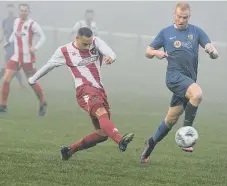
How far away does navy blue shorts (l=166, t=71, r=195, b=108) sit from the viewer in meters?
7.46

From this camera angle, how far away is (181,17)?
7742 millimetres

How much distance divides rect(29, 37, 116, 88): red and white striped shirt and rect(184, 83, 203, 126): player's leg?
1.19 m

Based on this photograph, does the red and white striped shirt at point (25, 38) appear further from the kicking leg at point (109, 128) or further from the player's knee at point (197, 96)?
the player's knee at point (197, 96)

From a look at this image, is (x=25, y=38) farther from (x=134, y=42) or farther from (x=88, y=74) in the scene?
(x=134, y=42)

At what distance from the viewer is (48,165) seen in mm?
7324

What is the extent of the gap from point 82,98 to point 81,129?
391 centimetres

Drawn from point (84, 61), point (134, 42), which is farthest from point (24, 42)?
point (134, 42)

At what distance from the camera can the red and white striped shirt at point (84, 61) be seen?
7.91 metres

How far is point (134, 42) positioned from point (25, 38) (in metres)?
21.6

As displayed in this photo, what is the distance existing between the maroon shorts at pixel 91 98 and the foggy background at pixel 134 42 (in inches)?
349

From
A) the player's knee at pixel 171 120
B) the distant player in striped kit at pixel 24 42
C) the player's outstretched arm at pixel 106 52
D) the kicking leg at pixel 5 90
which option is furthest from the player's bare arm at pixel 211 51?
the distant player in striped kit at pixel 24 42

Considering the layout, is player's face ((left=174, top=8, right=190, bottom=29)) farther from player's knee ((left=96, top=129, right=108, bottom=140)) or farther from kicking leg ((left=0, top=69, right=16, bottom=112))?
kicking leg ((left=0, top=69, right=16, bottom=112))

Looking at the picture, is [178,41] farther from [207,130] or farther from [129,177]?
[207,130]

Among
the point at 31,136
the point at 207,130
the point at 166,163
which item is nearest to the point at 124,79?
the point at 207,130
